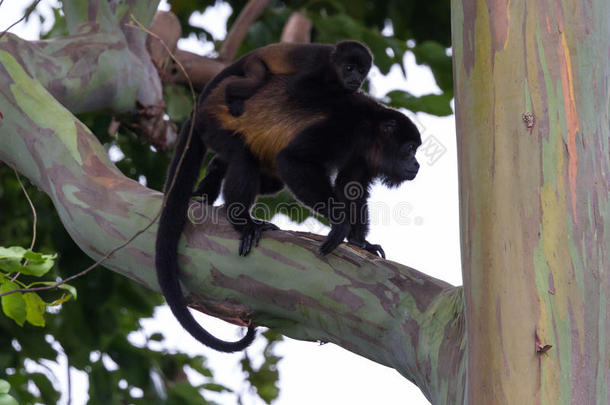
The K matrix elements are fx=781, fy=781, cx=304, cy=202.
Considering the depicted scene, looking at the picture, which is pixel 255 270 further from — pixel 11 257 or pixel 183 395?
pixel 183 395

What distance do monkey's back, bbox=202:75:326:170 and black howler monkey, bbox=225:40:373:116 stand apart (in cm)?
3

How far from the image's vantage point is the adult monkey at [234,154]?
2404mm

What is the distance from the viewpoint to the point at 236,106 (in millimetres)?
2877

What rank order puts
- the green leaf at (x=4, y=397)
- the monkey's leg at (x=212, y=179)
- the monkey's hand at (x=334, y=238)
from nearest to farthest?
the green leaf at (x=4, y=397), the monkey's hand at (x=334, y=238), the monkey's leg at (x=212, y=179)

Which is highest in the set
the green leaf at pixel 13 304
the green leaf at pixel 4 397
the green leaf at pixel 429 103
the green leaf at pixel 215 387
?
the green leaf at pixel 429 103

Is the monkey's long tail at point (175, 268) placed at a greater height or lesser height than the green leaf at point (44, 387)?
greater

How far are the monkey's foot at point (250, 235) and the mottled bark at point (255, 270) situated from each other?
23 millimetres

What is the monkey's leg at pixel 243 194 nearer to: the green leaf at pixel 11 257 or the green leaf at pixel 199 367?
the green leaf at pixel 11 257

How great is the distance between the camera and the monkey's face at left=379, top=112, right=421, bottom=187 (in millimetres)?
3068

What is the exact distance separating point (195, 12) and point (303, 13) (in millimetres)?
1236

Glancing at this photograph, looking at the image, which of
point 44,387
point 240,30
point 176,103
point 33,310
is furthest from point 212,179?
point 240,30

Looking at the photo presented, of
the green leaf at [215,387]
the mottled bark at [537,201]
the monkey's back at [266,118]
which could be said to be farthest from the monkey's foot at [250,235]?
the green leaf at [215,387]

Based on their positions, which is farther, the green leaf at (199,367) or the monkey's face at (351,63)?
the green leaf at (199,367)

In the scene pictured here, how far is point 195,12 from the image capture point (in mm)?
6188
